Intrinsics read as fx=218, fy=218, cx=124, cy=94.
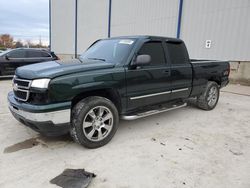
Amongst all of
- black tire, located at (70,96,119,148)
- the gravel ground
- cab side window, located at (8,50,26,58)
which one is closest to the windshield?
black tire, located at (70,96,119,148)

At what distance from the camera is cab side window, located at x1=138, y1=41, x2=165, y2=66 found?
4195 mm

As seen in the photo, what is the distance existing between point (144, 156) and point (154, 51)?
2102 millimetres

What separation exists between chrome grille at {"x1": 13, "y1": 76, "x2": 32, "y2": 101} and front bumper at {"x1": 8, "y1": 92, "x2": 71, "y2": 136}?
12 centimetres

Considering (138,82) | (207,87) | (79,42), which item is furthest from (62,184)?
(79,42)

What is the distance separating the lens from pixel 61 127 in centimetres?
317

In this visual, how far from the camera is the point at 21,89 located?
3320mm

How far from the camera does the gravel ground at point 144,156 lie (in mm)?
2750

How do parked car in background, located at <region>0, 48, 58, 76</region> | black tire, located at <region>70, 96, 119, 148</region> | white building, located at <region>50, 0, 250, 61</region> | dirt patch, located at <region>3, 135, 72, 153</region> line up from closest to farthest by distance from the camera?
black tire, located at <region>70, 96, 119, 148</region> → dirt patch, located at <region>3, 135, 72, 153</region> → white building, located at <region>50, 0, 250, 61</region> → parked car in background, located at <region>0, 48, 58, 76</region>

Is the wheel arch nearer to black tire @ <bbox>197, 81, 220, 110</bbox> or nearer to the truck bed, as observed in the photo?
the truck bed

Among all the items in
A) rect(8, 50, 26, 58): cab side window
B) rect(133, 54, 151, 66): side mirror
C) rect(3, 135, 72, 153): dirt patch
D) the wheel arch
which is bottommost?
rect(3, 135, 72, 153): dirt patch

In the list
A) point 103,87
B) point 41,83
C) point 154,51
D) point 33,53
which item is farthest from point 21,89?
point 33,53

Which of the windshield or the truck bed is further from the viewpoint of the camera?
the truck bed

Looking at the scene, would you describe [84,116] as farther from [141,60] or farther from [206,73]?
[206,73]

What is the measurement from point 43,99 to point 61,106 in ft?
0.86
